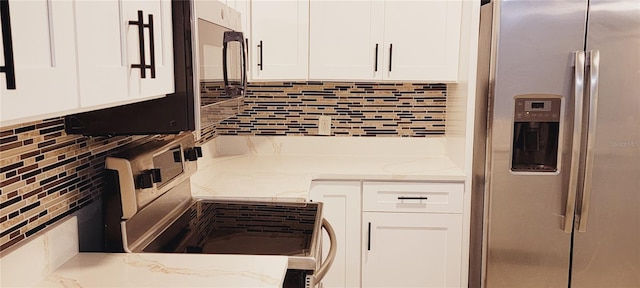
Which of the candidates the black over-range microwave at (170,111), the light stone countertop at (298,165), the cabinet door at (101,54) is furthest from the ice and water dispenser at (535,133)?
the cabinet door at (101,54)

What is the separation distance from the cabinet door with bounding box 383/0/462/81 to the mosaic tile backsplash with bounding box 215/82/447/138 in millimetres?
320

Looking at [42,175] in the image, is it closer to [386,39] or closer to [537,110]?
[386,39]

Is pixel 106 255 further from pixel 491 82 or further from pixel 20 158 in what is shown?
pixel 491 82

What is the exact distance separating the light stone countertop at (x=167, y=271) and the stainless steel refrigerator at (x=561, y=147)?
4.32 feet

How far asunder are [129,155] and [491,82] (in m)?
1.52

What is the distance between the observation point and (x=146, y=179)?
1.45 meters

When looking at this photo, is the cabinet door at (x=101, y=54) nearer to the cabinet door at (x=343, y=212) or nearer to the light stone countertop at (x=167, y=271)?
the light stone countertop at (x=167, y=271)

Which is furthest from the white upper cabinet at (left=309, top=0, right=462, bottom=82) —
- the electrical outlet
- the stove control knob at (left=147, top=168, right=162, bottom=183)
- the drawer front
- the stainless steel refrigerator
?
the stove control knob at (left=147, top=168, right=162, bottom=183)

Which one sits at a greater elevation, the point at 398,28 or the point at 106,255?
the point at 398,28

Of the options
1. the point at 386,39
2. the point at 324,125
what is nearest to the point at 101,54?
the point at 386,39

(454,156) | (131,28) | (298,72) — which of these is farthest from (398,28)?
(131,28)

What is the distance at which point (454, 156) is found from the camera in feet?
8.71

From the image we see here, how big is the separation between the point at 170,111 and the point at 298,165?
134cm

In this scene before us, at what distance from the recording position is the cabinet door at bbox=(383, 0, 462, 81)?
2510 millimetres
